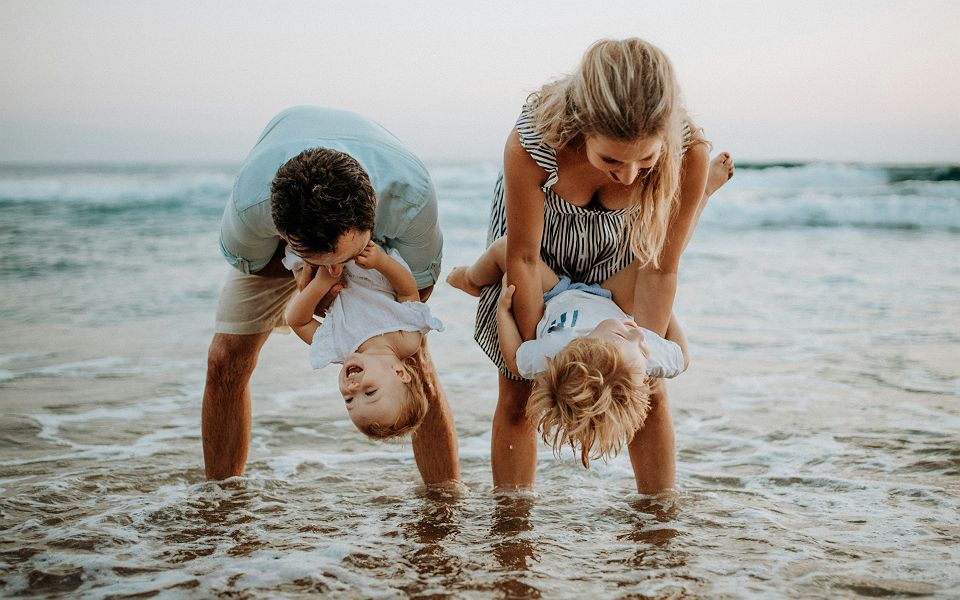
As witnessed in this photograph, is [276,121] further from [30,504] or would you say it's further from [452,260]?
[452,260]

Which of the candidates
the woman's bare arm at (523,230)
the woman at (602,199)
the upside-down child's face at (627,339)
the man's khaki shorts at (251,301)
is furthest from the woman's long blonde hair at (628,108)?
the man's khaki shorts at (251,301)

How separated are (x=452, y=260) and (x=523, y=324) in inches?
320

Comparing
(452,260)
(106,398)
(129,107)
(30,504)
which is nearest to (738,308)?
(452,260)

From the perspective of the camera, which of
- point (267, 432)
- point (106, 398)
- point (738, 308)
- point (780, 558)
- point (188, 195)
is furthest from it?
point (188, 195)

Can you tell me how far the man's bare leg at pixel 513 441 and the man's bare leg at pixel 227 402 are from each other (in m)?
1.05

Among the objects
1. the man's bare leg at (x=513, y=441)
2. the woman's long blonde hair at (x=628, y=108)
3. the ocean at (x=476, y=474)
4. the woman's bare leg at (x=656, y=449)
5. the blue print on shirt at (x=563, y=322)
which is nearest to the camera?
the woman's long blonde hair at (x=628, y=108)

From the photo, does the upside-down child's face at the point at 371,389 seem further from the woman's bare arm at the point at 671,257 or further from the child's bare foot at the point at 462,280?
the woman's bare arm at the point at 671,257

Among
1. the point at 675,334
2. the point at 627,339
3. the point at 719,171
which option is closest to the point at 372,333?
the point at 627,339

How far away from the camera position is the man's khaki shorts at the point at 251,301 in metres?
3.61

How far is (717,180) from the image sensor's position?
343 centimetres

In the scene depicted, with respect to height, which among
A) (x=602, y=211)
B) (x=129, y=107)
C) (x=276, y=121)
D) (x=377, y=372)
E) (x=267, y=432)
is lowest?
(x=267, y=432)

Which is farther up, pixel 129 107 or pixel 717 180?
pixel 129 107

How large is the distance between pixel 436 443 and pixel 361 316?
86 cm

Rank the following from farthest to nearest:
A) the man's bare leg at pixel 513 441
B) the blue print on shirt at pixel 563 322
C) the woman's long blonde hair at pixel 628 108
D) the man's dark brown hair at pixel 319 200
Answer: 1. the man's bare leg at pixel 513 441
2. the blue print on shirt at pixel 563 322
3. the man's dark brown hair at pixel 319 200
4. the woman's long blonde hair at pixel 628 108
